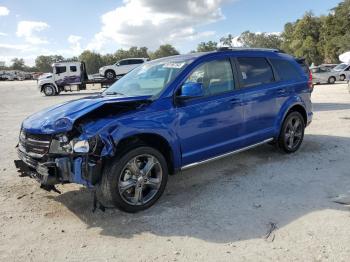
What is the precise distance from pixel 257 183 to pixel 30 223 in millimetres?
2968

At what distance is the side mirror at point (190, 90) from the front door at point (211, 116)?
10 centimetres

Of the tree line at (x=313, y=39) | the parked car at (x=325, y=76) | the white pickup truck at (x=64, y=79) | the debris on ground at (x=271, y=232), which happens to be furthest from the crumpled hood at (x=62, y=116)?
the tree line at (x=313, y=39)

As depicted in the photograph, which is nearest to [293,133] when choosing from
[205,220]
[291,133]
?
[291,133]

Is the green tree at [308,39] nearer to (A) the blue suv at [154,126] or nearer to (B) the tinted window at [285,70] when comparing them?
(B) the tinted window at [285,70]

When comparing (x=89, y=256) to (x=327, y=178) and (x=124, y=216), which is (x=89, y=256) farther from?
(x=327, y=178)

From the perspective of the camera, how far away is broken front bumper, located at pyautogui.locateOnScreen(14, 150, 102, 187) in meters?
4.11

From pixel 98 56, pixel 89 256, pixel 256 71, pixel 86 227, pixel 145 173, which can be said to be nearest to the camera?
pixel 89 256

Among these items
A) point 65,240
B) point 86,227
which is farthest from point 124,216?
point 65,240

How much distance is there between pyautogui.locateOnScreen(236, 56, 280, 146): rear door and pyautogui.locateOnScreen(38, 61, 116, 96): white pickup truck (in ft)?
76.3

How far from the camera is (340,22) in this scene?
211 feet

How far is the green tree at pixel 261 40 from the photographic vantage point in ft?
362

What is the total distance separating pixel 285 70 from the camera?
665 centimetres

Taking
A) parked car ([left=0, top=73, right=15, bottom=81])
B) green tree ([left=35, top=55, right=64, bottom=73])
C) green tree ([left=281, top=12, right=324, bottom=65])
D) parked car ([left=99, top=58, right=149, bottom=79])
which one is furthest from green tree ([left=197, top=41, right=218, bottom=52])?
green tree ([left=35, top=55, right=64, bottom=73])

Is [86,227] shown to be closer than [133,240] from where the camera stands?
No
